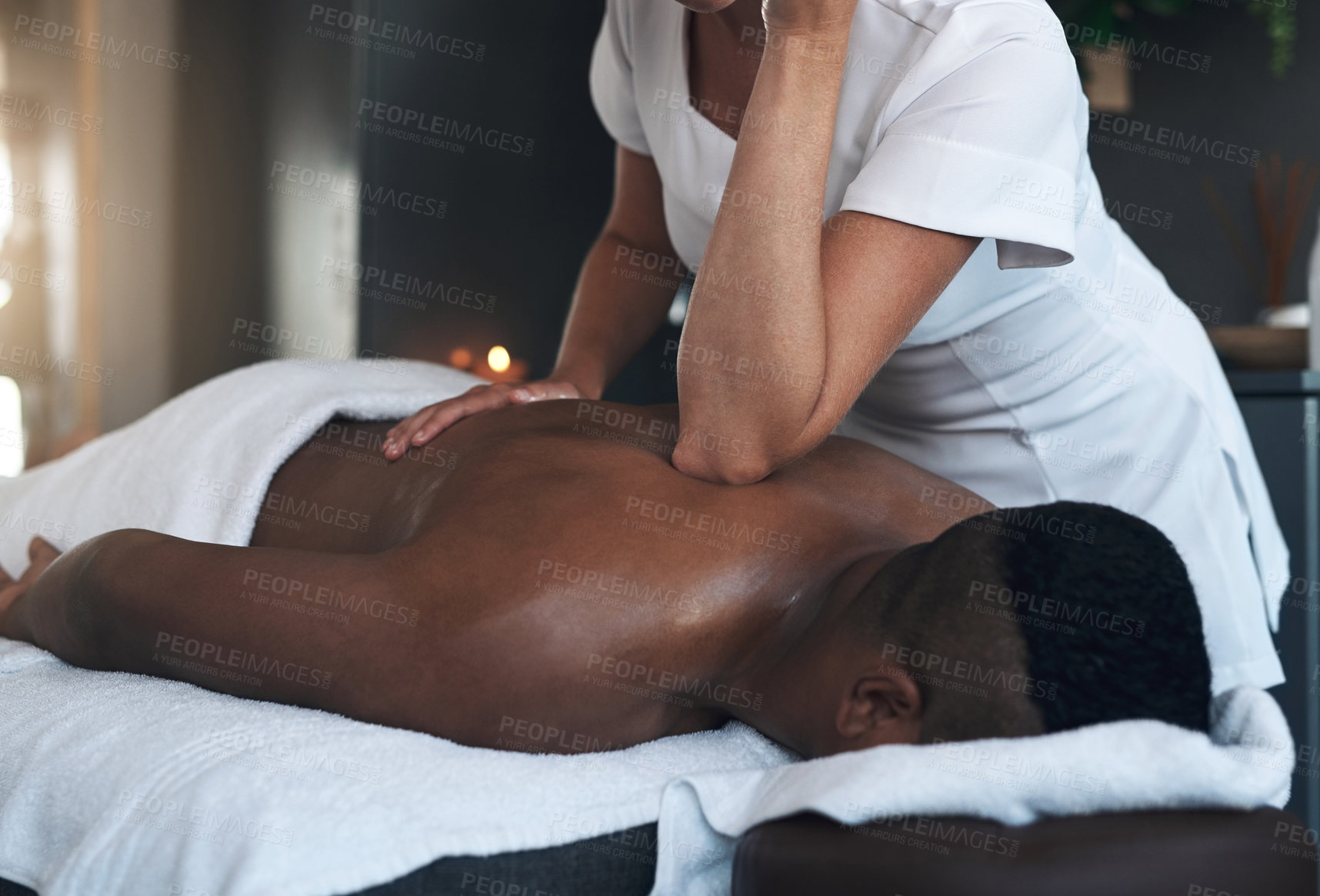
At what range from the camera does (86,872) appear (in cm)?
73

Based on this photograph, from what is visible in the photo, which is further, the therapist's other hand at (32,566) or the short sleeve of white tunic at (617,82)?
the short sleeve of white tunic at (617,82)

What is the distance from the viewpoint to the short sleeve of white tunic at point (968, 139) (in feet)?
3.15

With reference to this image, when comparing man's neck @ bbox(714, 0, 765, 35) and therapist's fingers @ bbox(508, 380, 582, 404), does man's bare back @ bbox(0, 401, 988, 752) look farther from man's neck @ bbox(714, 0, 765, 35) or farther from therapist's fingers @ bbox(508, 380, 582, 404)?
man's neck @ bbox(714, 0, 765, 35)

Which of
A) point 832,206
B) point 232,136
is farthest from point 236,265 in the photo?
point 832,206

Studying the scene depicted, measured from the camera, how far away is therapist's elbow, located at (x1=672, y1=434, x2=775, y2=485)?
981mm

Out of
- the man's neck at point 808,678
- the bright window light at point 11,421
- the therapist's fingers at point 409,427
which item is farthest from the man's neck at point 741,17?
the bright window light at point 11,421

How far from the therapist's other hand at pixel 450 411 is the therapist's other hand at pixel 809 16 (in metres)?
0.53

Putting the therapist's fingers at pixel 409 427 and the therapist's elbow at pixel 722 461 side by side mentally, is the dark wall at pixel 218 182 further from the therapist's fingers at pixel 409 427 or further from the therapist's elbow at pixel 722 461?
the therapist's elbow at pixel 722 461

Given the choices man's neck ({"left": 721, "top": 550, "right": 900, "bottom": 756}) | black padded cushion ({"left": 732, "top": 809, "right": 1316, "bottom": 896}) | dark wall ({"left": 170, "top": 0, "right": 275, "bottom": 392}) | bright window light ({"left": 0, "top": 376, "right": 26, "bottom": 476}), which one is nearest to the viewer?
black padded cushion ({"left": 732, "top": 809, "right": 1316, "bottom": 896})

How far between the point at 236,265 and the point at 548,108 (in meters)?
0.96

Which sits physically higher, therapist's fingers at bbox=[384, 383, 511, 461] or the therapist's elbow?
the therapist's elbow

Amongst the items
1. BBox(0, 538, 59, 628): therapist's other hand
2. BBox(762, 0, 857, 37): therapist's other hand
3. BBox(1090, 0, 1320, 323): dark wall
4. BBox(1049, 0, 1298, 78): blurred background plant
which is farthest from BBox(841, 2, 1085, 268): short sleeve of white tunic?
BBox(1090, 0, 1320, 323): dark wall

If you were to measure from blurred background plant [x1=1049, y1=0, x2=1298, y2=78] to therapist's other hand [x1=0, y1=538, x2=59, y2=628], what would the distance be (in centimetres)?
225

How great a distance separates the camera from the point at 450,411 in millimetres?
1235
